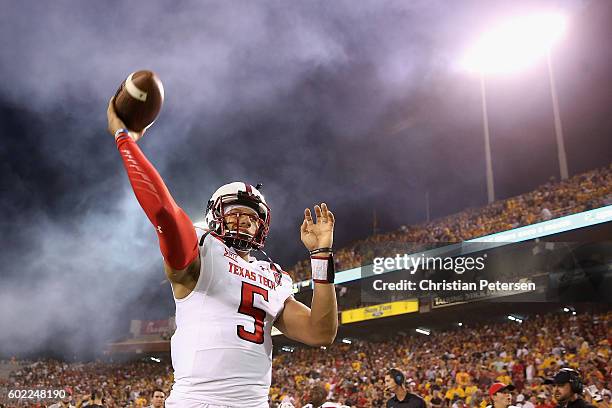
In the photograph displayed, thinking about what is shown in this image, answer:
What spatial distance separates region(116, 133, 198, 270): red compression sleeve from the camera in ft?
6.28

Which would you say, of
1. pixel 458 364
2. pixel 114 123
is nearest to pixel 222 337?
pixel 114 123

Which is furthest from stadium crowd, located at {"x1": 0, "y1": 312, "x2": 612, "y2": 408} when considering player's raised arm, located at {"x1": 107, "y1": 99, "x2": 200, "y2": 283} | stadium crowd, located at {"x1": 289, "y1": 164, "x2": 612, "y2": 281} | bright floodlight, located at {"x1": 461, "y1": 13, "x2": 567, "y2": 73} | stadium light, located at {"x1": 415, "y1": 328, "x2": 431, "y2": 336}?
bright floodlight, located at {"x1": 461, "y1": 13, "x2": 567, "y2": 73}

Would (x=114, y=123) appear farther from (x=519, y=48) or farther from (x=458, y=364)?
(x=519, y=48)

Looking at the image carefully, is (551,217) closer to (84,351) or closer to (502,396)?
(502,396)

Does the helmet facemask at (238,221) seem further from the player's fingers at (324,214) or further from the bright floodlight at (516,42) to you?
the bright floodlight at (516,42)

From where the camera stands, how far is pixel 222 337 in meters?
2.20

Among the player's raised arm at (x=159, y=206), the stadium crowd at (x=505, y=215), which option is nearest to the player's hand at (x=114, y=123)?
the player's raised arm at (x=159, y=206)

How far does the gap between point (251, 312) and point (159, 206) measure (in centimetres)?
68

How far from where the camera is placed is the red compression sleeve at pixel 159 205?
75.4 inches

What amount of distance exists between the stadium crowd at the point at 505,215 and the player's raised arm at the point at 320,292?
16.8m

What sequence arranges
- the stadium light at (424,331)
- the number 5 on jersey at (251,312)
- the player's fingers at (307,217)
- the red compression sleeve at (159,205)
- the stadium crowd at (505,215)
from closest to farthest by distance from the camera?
the red compression sleeve at (159,205) < the number 5 on jersey at (251,312) < the player's fingers at (307,217) < the stadium crowd at (505,215) < the stadium light at (424,331)

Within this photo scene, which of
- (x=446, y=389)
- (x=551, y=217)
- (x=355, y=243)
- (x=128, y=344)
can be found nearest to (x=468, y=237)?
(x=551, y=217)

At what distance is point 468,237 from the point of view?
21.0 meters

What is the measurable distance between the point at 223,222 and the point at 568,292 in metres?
17.2
